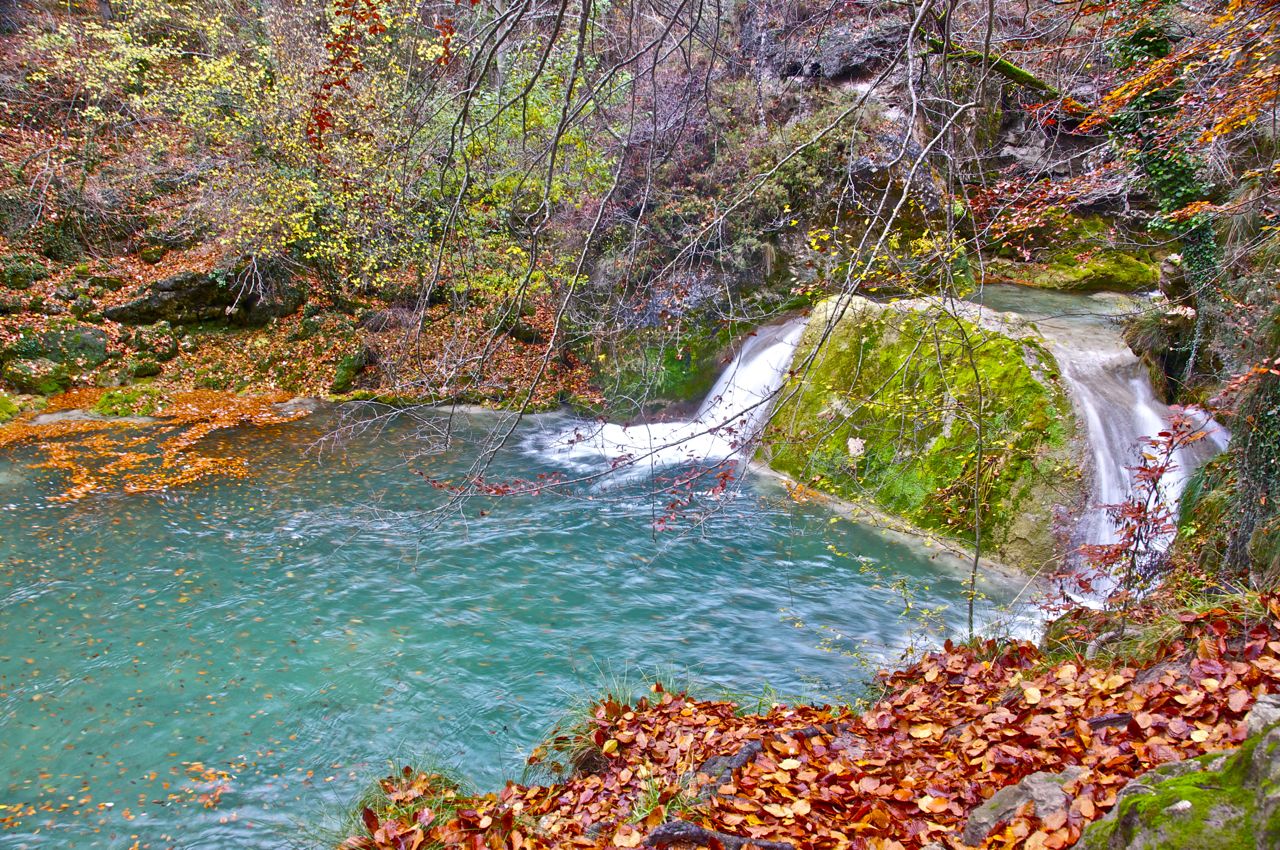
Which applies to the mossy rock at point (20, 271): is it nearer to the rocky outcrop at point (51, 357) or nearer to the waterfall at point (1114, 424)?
the rocky outcrop at point (51, 357)

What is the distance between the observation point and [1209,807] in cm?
169

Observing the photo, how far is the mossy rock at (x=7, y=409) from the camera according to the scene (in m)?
10.2

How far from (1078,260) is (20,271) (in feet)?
60.3

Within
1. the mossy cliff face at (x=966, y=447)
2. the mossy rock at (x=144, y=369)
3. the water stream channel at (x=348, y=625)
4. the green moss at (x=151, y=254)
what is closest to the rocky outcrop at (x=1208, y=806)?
the water stream channel at (x=348, y=625)

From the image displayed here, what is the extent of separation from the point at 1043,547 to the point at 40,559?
9.80 m

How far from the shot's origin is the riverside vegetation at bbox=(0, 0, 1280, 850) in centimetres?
279

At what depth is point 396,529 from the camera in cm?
697

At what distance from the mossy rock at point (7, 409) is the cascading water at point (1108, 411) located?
13686 mm

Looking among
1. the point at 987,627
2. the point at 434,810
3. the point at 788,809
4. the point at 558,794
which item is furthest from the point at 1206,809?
the point at 987,627

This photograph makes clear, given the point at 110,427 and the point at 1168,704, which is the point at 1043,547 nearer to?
the point at 1168,704

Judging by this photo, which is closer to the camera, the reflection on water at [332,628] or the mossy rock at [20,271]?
the reflection on water at [332,628]

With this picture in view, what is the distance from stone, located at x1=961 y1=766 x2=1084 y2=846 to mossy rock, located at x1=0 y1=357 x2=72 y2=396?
1428cm

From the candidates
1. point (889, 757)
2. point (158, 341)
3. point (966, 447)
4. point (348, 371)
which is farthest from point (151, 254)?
point (889, 757)

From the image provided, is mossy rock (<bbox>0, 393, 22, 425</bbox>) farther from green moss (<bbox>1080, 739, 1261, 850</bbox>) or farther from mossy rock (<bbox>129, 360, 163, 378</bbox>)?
green moss (<bbox>1080, 739, 1261, 850</bbox>)
